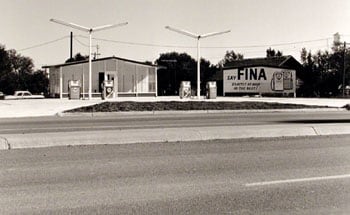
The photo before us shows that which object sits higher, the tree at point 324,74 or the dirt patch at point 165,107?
the tree at point 324,74

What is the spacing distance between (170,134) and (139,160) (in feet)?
11.2

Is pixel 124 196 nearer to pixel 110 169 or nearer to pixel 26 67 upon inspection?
pixel 110 169

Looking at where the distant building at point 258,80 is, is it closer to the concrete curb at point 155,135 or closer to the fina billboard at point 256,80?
the fina billboard at point 256,80

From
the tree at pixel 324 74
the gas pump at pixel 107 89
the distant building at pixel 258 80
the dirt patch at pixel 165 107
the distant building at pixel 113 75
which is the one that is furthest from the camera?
the tree at pixel 324 74

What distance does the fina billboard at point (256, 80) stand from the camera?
193ft

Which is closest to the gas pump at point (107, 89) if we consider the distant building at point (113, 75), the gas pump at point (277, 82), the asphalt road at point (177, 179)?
the distant building at point (113, 75)

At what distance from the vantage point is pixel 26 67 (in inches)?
4569

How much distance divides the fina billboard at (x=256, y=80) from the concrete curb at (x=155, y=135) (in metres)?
44.0

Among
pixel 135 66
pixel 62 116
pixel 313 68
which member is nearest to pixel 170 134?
pixel 62 116

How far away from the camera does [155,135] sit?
13070 mm

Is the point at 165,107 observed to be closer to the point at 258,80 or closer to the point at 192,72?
the point at 258,80

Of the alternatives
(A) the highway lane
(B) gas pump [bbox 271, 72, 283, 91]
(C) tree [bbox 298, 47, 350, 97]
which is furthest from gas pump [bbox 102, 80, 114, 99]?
(C) tree [bbox 298, 47, 350, 97]

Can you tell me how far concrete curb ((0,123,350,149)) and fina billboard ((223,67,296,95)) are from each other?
43986 mm

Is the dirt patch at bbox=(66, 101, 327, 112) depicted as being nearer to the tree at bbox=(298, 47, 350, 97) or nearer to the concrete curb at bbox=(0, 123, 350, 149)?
the concrete curb at bbox=(0, 123, 350, 149)
